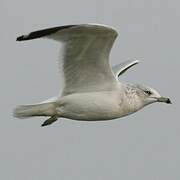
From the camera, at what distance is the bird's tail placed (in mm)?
14578

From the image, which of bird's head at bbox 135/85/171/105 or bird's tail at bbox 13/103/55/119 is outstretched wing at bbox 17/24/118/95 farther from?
bird's head at bbox 135/85/171/105

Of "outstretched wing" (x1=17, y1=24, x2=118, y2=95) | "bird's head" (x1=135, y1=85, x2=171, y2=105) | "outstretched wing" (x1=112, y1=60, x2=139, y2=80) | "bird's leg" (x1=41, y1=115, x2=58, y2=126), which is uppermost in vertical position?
"outstretched wing" (x1=17, y1=24, x2=118, y2=95)

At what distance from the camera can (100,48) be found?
13930mm

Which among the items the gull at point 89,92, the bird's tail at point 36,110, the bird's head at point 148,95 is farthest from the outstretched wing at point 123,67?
the bird's tail at point 36,110

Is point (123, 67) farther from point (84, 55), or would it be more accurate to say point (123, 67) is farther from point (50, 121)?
point (84, 55)

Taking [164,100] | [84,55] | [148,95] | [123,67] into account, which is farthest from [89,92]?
[123,67]

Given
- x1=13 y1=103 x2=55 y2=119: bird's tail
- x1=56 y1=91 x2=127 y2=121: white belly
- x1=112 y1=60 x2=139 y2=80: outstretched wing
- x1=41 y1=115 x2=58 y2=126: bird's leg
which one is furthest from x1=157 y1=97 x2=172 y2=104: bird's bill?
x1=13 y1=103 x2=55 y2=119: bird's tail

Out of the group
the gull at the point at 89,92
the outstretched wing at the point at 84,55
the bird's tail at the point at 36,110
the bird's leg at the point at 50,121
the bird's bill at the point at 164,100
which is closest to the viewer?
the outstretched wing at the point at 84,55

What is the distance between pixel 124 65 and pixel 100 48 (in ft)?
9.18

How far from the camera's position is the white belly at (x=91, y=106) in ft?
47.2

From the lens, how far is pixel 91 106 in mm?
14445

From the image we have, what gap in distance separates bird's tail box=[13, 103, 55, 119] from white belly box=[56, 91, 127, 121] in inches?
4.5

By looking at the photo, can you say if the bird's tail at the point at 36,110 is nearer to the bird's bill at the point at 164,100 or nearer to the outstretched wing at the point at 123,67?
the bird's bill at the point at 164,100

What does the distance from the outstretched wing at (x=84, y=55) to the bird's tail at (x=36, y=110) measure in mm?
335
